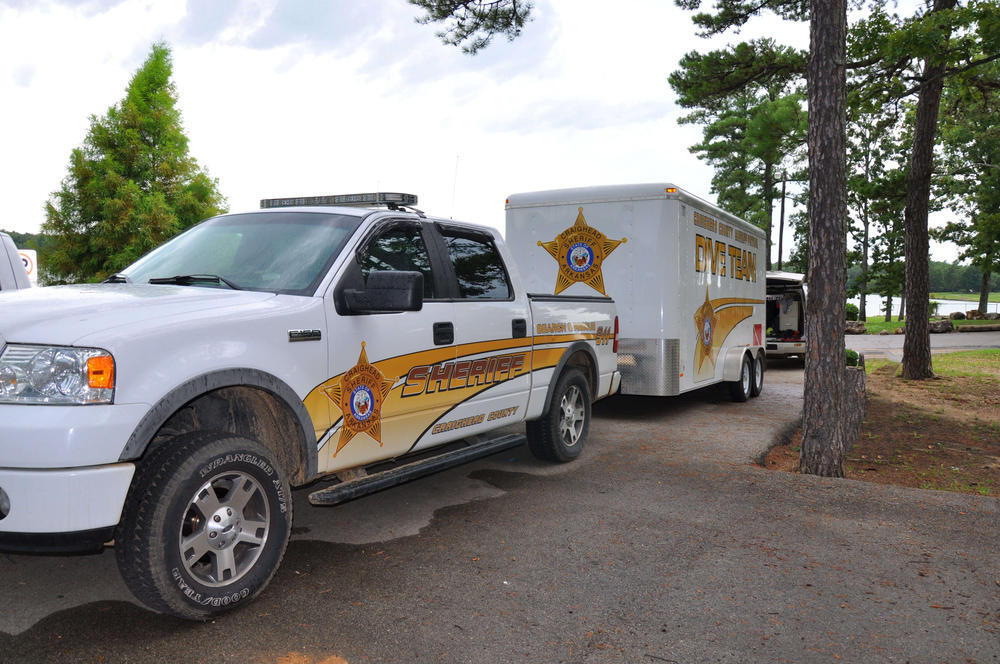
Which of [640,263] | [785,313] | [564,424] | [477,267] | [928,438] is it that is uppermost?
[640,263]

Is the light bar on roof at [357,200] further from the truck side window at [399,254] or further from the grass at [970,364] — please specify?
the grass at [970,364]

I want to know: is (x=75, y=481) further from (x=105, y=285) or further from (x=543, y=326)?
(x=543, y=326)

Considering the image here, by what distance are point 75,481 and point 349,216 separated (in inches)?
93.8

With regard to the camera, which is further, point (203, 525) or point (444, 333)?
point (444, 333)

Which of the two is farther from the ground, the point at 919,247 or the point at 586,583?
the point at 919,247

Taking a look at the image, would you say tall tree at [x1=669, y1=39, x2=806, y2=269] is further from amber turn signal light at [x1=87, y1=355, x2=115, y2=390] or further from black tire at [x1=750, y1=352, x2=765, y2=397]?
amber turn signal light at [x1=87, y1=355, x2=115, y2=390]

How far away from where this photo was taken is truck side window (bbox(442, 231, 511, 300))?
5.54m

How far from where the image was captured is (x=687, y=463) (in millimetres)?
7328

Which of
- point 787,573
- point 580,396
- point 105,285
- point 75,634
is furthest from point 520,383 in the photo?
point 75,634

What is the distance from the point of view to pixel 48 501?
9.85ft

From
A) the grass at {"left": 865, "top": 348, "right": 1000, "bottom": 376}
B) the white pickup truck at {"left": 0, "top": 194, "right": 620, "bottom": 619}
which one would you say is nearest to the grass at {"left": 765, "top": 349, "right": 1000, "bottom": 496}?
the grass at {"left": 865, "top": 348, "right": 1000, "bottom": 376}

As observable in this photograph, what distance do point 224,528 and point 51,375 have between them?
1060mm

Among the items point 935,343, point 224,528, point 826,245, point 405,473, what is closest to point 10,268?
point 405,473

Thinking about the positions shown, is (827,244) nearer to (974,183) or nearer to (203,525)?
(203,525)
